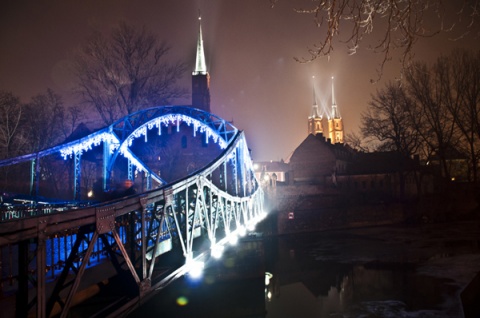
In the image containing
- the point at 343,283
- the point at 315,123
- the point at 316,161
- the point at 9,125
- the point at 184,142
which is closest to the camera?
the point at 343,283

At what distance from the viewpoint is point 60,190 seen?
32.4 m

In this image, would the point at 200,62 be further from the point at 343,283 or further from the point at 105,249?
the point at 105,249

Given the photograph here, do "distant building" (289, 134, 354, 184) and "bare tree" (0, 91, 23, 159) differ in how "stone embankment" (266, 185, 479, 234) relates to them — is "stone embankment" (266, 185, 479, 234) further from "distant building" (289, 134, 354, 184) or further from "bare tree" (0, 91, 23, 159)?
"bare tree" (0, 91, 23, 159)

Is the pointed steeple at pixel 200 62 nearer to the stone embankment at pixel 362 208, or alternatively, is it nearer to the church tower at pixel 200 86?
the church tower at pixel 200 86

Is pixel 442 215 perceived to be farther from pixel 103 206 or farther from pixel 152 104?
pixel 103 206

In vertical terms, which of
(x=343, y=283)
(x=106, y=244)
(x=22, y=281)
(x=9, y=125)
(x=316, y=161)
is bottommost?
(x=343, y=283)

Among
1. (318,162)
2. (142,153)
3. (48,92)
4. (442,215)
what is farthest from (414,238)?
(48,92)

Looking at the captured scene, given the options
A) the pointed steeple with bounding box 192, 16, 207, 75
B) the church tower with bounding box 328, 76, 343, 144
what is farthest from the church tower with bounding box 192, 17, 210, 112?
the church tower with bounding box 328, 76, 343, 144

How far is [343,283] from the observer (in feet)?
70.4

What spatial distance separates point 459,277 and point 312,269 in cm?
771

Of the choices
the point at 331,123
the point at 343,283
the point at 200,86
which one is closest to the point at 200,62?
the point at 200,86

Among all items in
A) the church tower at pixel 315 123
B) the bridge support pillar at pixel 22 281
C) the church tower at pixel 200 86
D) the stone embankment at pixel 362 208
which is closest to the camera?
the bridge support pillar at pixel 22 281

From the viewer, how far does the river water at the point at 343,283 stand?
17000 mm

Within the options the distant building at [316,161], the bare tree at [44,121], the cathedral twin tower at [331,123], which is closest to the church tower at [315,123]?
the cathedral twin tower at [331,123]
